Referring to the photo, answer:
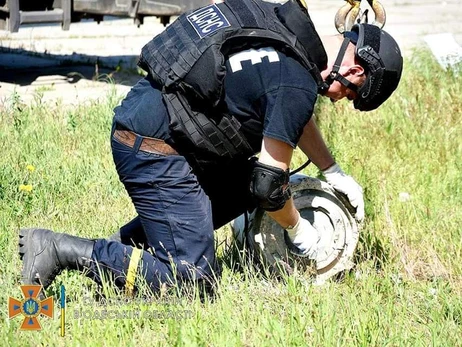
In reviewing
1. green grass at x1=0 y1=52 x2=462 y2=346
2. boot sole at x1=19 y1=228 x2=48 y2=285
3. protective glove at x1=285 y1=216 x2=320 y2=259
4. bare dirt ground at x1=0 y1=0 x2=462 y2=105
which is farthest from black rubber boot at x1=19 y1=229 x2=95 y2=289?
bare dirt ground at x1=0 y1=0 x2=462 y2=105

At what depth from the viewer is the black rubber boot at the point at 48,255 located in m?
3.91

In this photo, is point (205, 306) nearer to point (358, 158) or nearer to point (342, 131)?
point (358, 158)

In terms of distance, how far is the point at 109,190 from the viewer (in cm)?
551

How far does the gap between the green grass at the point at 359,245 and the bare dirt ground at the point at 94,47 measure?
53.1 inches

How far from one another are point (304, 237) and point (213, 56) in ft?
3.29

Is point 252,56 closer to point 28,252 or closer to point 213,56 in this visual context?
point 213,56

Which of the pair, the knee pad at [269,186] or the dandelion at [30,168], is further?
the dandelion at [30,168]

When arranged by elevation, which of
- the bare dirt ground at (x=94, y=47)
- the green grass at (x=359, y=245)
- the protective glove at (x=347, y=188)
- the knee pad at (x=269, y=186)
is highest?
the knee pad at (x=269, y=186)

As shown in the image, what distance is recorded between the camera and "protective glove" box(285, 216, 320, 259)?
4.09 m

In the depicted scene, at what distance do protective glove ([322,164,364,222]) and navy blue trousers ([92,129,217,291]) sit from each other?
0.74 m

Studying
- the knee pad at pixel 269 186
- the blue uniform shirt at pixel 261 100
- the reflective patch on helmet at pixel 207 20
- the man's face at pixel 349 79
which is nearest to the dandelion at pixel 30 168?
the blue uniform shirt at pixel 261 100

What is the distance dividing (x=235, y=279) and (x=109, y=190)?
1579mm
